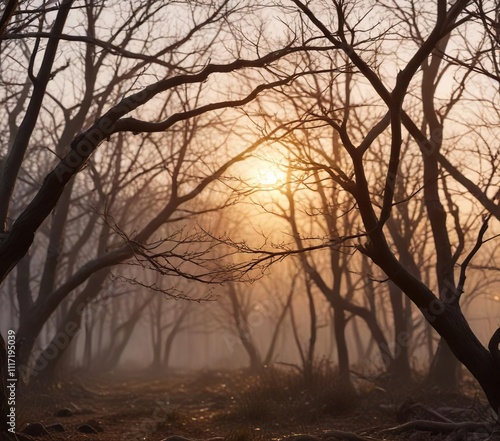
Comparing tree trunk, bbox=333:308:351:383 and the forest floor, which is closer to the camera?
the forest floor

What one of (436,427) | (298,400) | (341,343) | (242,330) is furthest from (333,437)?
(242,330)

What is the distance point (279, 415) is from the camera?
367 inches

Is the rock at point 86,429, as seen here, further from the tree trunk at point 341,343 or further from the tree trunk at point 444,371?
the tree trunk at point 444,371

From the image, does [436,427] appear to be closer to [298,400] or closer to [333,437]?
[333,437]

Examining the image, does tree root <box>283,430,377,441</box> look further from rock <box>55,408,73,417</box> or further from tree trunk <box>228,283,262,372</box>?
tree trunk <box>228,283,262,372</box>

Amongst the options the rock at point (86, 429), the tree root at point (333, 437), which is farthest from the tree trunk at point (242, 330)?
the tree root at point (333, 437)

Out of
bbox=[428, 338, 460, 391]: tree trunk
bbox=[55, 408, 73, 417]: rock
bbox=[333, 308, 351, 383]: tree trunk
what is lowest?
bbox=[55, 408, 73, 417]: rock

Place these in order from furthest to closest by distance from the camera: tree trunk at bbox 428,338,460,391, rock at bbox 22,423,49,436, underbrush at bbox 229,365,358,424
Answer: tree trunk at bbox 428,338,460,391 → underbrush at bbox 229,365,358,424 → rock at bbox 22,423,49,436

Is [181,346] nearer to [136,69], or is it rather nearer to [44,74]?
[136,69]

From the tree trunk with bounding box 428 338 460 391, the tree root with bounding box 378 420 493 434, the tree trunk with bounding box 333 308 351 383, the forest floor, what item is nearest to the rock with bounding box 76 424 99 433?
the forest floor

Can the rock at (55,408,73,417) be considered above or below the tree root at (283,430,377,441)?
above

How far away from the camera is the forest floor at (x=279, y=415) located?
729cm

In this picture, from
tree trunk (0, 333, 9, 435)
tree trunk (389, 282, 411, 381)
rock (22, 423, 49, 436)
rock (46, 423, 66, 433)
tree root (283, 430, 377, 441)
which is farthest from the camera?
tree trunk (389, 282, 411, 381)

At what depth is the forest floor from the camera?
7.29 m
